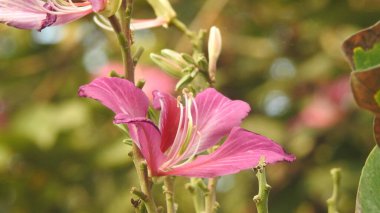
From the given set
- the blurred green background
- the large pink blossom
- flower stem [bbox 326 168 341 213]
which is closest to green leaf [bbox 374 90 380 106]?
flower stem [bbox 326 168 341 213]

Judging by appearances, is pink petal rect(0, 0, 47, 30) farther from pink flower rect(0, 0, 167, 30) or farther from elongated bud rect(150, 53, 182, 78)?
elongated bud rect(150, 53, 182, 78)

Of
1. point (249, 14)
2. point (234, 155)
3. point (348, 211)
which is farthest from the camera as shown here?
point (249, 14)

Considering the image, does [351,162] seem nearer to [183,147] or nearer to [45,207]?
[45,207]

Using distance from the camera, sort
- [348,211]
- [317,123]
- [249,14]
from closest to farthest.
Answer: [348,211], [317,123], [249,14]

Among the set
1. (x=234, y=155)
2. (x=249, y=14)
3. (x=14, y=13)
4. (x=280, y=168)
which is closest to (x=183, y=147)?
(x=234, y=155)

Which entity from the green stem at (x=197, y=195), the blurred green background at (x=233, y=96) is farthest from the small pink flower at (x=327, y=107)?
the green stem at (x=197, y=195)

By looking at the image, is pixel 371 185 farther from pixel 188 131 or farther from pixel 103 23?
pixel 103 23

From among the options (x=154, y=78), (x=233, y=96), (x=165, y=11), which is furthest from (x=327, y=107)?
(x=165, y=11)
